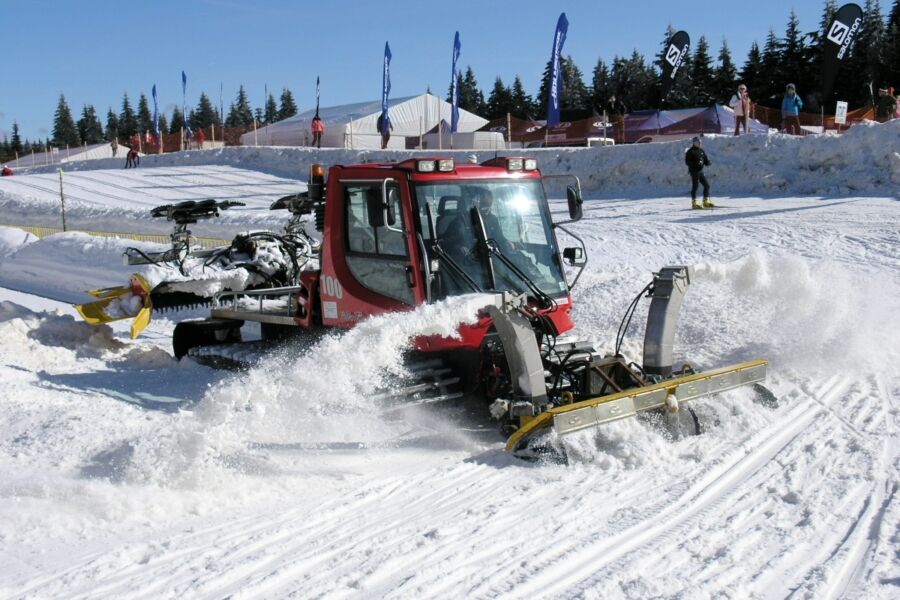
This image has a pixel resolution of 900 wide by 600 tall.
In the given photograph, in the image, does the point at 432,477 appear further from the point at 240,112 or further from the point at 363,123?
the point at 240,112

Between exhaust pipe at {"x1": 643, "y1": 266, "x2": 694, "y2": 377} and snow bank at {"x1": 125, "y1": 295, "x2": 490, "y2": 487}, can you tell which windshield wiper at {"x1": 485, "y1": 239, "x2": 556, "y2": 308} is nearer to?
exhaust pipe at {"x1": 643, "y1": 266, "x2": 694, "y2": 377}

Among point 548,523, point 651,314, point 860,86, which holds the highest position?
point 860,86

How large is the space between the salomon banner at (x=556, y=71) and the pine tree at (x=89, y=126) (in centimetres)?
9324

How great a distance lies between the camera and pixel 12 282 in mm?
16312

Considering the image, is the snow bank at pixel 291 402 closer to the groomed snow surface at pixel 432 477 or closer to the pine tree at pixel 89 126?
the groomed snow surface at pixel 432 477

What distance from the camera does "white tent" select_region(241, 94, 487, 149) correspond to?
38.2 metres

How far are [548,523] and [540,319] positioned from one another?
7.02 ft

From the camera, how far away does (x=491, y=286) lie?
6.35 meters

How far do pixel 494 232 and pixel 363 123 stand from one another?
111ft

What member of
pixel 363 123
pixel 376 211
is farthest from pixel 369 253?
pixel 363 123

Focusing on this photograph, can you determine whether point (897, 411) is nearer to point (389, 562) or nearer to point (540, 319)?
point (540, 319)

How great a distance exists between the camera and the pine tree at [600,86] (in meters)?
59.4

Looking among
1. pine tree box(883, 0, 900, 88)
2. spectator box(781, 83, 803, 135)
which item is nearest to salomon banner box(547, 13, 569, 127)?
spectator box(781, 83, 803, 135)

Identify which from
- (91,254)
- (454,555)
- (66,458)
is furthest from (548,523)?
(91,254)
